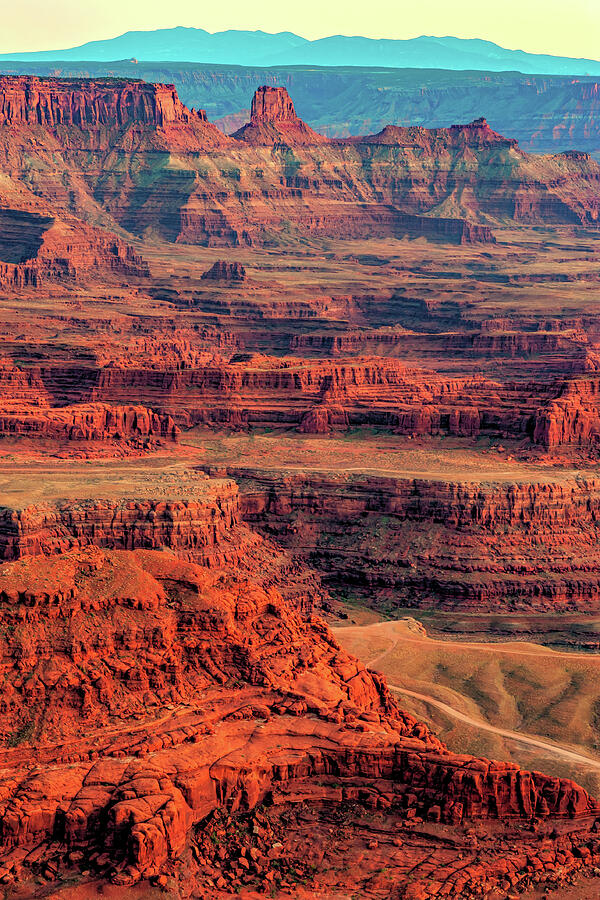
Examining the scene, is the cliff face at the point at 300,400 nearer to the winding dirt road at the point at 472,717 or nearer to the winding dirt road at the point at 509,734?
the winding dirt road at the point at 472,717

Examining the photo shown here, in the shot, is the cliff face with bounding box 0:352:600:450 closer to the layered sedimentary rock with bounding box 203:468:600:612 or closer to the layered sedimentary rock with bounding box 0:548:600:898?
the layered sedimentary rock with bounding box 203:468:600:612

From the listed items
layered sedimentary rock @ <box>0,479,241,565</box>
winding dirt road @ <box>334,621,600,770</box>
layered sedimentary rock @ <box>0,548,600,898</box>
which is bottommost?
winding dirt road @ <box>334,621,600,770</box>

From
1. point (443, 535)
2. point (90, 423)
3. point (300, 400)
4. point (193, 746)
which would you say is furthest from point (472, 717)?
point (300, 400)

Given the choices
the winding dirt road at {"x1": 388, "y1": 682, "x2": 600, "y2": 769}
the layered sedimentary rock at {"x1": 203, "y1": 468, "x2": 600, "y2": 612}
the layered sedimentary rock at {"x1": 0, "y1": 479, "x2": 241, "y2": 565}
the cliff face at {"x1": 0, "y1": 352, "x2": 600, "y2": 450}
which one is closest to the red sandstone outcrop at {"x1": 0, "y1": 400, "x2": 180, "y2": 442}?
the cliff face at {"x1": 0, "y1": 352, "x2": 600, "y2": 450}

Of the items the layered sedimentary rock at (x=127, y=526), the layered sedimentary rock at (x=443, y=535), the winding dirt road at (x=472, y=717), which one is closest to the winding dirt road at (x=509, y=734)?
the winding dirt road at (x=472, y=717)

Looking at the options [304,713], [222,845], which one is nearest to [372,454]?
[304,713]
